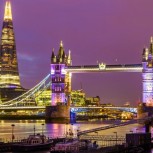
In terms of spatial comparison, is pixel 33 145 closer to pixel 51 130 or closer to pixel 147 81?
pixel 51 130

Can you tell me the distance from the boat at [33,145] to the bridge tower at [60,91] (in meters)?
77.7

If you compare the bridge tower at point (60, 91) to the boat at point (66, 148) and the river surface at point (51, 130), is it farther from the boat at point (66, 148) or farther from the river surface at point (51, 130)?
the boat at point (66, 148)

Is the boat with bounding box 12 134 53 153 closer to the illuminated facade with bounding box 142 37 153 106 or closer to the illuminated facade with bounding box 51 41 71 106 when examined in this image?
the illuminated facade with bounding box 142 37 153 106

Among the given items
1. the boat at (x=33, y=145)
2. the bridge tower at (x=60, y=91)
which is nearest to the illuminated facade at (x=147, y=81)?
the bridge tower at (x=60, y=91)

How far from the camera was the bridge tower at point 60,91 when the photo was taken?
141125mm

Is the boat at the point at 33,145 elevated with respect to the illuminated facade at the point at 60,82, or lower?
lower

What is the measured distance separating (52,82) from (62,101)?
558 cm

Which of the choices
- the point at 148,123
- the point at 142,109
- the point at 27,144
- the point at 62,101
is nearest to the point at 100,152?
the point at 27,144

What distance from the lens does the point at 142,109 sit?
440ft

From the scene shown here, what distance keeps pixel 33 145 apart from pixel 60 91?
284ft

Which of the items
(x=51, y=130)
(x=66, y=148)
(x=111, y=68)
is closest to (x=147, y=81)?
(x=111, y=68)

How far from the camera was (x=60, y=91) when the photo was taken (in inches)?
5778

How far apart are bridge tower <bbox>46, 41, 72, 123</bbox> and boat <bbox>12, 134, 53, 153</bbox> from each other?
7767cm

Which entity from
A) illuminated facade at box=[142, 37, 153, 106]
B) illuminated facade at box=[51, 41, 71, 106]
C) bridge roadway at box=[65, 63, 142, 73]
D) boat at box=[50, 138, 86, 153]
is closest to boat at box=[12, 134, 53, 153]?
boat at box=[50, 138, 86, 153]
